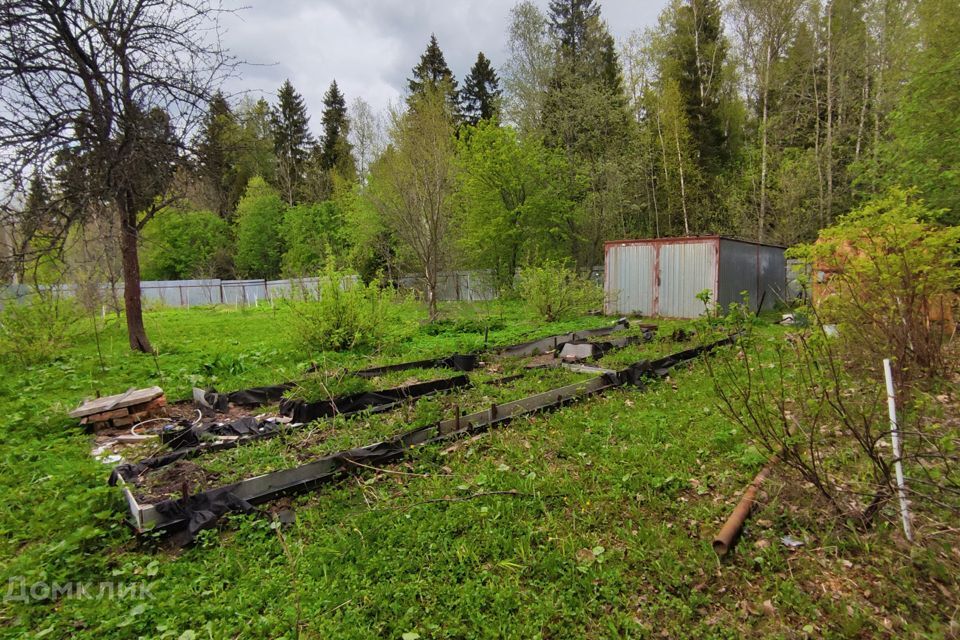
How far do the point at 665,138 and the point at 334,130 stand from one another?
68.3 feet

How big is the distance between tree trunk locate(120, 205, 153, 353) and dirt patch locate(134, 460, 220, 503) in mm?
4632

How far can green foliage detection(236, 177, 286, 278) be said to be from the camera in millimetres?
26234

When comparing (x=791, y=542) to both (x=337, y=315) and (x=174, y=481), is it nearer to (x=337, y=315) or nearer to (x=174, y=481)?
(x=174, y=481)

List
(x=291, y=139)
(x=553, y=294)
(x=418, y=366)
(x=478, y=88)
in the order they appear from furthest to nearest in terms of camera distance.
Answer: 1. (x=291, y=139)
2. (x=478, y=88)
3. (x=553, y=294)
4. (x=418, y=366)

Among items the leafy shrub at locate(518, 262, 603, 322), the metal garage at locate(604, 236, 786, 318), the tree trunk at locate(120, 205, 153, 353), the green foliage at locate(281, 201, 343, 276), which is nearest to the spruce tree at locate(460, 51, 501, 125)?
the green foliage at locate(281, 201, 343, 276)

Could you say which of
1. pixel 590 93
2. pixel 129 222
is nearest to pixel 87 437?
pixel 129 222

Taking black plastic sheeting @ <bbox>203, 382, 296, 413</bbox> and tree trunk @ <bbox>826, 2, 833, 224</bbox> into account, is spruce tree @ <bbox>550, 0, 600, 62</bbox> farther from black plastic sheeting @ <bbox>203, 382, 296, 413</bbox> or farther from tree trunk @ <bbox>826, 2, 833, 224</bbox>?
black plastic sheeting @ <bbox>203, 382, 296, 413</bbox>

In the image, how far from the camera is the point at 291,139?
29.1m

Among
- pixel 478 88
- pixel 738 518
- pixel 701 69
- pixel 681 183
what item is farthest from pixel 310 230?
pixel 738 518

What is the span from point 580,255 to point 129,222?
50.2ft

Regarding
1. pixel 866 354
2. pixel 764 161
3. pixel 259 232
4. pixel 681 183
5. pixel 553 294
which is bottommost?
pixel 866 354

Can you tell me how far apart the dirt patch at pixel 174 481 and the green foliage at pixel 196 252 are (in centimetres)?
2586

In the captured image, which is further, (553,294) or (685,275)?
(685,275)

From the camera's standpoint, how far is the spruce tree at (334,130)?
92.6 ft
